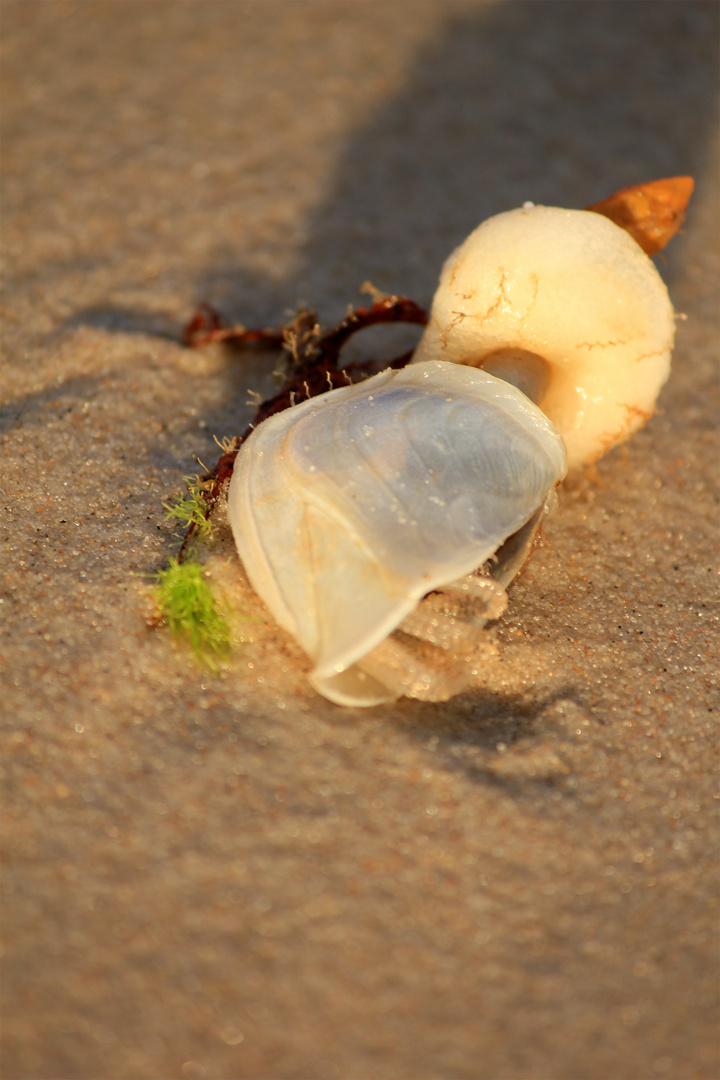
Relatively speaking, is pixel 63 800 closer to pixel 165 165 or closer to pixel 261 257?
pixel 261 257

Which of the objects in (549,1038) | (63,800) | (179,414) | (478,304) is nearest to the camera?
(549,1038)

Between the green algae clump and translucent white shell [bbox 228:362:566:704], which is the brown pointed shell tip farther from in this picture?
the green algae clump

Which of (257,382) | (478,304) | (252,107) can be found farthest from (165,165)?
(478,304)

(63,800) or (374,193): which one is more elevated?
(374,193)

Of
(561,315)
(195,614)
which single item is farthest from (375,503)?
(561,315)

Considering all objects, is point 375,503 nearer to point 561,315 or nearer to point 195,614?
point 195,614

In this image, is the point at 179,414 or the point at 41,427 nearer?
the point at 41,427
